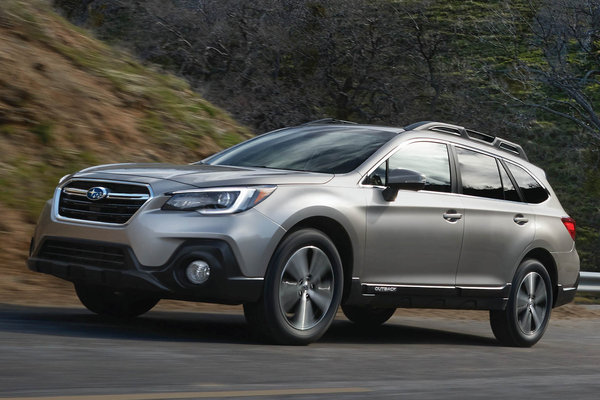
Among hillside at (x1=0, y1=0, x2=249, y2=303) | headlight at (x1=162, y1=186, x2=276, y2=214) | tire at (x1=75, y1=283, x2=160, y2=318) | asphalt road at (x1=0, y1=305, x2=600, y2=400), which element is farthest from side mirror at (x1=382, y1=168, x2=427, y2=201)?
hillside at (x1=0, y1=0, x2=249, y2=303)

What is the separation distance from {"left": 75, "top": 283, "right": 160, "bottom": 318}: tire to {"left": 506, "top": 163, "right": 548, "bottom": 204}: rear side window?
3410 mm

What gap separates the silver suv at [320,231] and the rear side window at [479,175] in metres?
0.01

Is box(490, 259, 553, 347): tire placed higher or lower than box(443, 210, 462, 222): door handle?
lower

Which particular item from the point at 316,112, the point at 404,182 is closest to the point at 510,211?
the point at 404,182

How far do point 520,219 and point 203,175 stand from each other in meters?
3.21

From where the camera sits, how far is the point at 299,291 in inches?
291

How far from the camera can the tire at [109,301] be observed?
845cm

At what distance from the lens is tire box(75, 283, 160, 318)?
8.45 meters

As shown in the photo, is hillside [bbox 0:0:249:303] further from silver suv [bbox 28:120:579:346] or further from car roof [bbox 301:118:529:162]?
car roof [bbox 301:118:529:162]

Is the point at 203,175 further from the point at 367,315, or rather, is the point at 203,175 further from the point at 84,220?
the point at 367,315

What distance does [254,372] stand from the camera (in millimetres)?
6156

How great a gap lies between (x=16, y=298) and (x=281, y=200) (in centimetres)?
334

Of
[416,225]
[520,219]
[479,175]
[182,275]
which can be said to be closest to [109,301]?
[182,275]

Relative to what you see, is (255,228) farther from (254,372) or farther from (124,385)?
(124,385)
